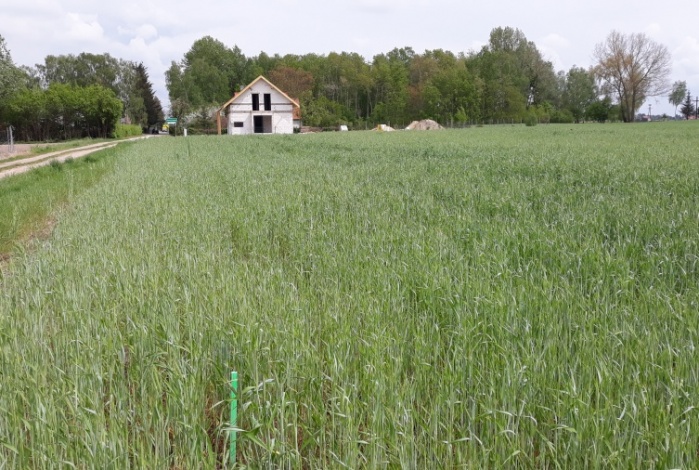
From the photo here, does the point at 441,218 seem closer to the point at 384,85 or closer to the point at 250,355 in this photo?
the point at 250,355

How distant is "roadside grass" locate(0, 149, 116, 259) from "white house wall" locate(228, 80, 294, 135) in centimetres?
5187

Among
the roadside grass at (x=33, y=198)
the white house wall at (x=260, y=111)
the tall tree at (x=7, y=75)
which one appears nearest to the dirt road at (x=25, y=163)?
the roadside grass at (x=33, y=198)

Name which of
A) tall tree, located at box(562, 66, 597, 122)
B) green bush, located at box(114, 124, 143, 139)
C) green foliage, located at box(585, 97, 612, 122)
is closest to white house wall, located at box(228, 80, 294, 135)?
green bush, located at box(114, 124, 143, 139)

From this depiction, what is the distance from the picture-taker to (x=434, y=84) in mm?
94500

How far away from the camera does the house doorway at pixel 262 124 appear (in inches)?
2753

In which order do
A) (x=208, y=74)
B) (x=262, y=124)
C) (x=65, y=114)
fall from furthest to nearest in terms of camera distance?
(x=208, y=74), (x=262, y=124), (x=65, y=114)

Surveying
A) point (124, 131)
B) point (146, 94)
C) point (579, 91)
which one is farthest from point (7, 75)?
point (579, 91)

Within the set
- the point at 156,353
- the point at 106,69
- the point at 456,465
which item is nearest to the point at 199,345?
the point at 156,353

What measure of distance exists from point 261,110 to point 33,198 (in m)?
60.2

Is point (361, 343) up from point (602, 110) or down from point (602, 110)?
down

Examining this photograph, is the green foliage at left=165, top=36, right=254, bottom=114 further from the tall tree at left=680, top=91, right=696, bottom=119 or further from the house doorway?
the tall tree at left=680, top=91, right=696, bottom=119

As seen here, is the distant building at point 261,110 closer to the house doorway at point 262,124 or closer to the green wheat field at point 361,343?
the house doorway at point 262,124

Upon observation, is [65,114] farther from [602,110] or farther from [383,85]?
[602,110]

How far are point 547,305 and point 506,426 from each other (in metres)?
1.44
